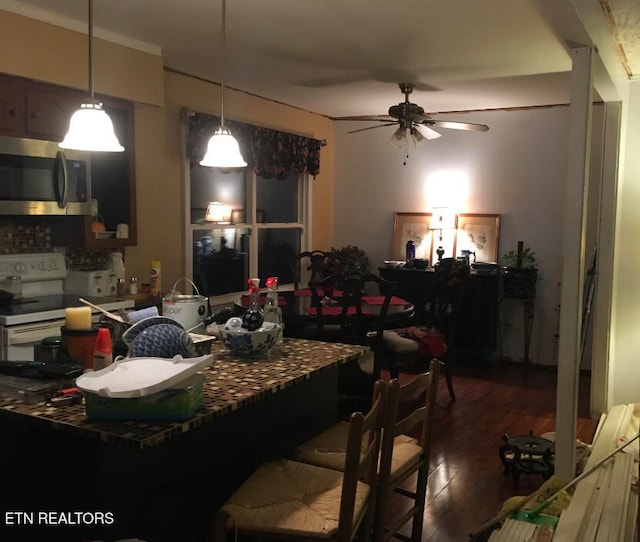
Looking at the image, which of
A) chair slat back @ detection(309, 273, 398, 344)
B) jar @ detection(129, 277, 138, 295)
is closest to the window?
jar @ detection(129, 277, 138, 295)

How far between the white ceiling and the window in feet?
2.74

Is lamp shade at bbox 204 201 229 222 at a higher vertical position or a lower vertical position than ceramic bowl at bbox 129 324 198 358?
higher

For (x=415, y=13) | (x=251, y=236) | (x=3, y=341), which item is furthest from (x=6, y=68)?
(x=251, y=236)

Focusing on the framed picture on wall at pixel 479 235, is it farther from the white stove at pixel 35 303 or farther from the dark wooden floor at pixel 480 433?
the white stove at pixel 35 303

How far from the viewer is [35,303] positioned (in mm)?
3545

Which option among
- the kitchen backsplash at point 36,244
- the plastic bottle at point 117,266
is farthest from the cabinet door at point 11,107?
the plastic bottle at point 117,266

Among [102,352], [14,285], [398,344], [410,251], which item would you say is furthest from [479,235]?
[102,352]

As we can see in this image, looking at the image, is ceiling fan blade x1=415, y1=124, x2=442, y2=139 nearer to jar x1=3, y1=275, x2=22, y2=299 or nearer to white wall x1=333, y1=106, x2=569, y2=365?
white wall x1=333, y1=106, x2=569, y2=365

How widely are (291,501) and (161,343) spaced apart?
0.61 metres

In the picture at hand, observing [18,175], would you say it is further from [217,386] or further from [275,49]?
[217,386]

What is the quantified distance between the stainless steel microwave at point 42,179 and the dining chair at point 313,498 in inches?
85.3

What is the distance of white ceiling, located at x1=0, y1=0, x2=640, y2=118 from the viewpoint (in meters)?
3.29

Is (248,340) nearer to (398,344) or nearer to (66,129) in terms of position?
(66,129)

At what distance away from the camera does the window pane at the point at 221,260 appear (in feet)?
16.9
